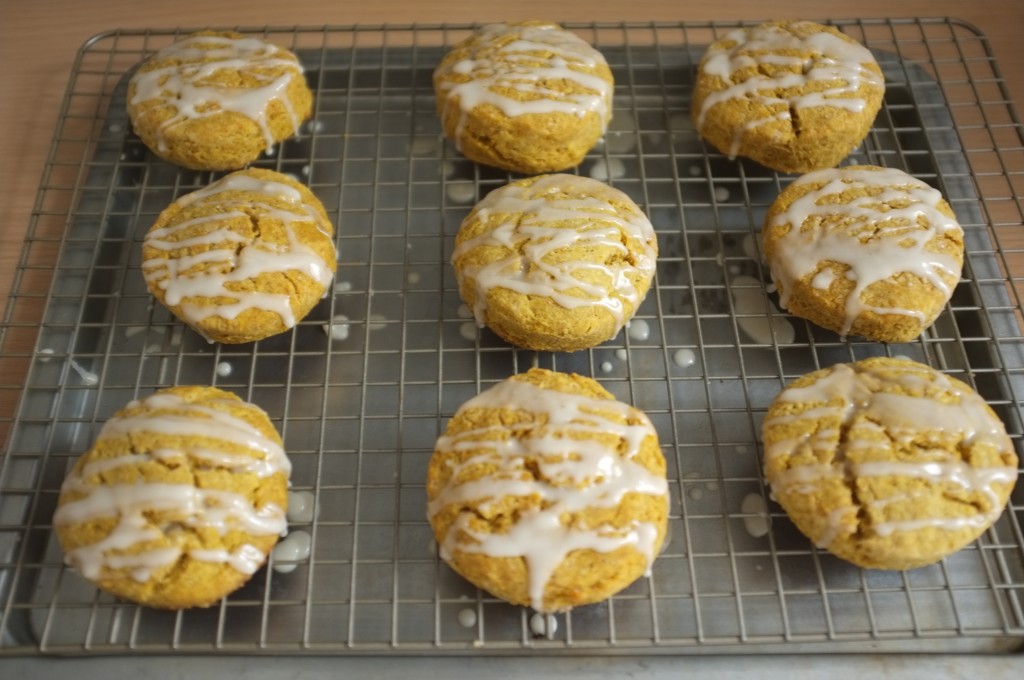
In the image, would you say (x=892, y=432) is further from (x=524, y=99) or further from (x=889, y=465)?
(x=524, y=99)

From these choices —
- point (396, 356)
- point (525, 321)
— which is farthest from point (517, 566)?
point (396, 356)

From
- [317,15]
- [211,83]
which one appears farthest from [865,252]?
[317,15]

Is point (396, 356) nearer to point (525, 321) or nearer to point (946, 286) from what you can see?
point (525, 321)

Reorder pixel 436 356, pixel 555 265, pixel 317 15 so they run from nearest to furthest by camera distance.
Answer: pixel 555 265 < pixel 436 356 < pixel 317 15

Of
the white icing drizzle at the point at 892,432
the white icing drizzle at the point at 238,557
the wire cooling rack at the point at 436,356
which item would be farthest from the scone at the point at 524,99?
the white icing drizzle at the point at 238,557

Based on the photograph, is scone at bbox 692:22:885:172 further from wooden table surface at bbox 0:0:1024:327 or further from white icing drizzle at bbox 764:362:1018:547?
white icing drizzle at bbox 764:362:1018:547

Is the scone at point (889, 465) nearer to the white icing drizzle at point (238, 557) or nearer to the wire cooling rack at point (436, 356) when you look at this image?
the wire cooling rack at point (436, 356)

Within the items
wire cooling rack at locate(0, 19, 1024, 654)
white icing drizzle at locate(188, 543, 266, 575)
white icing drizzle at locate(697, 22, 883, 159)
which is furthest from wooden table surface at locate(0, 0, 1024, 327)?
white icing drizzle at locate(188, 543, 266, 575)
